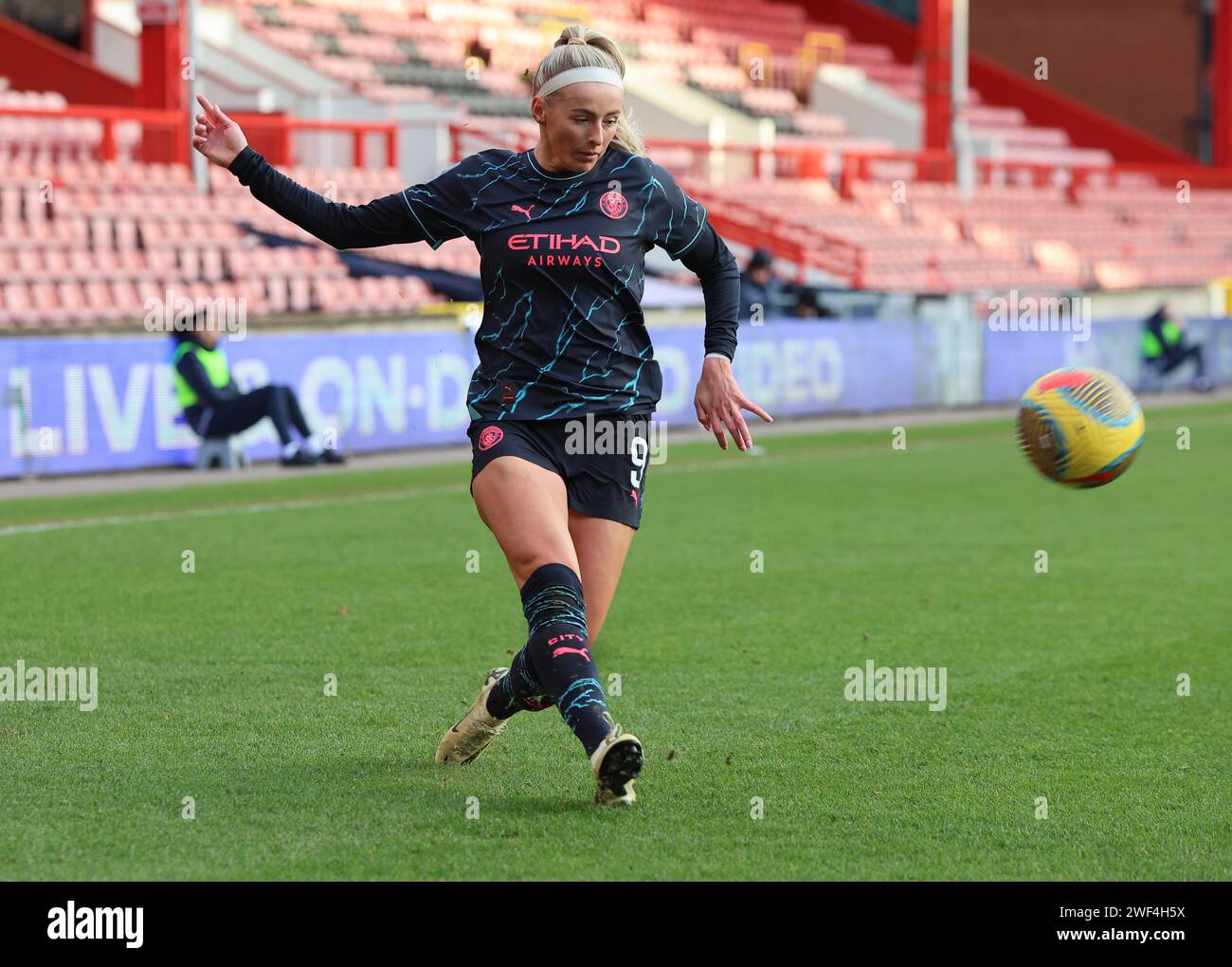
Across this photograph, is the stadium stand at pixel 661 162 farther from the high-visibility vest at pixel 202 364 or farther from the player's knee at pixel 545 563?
the player's knee at pixel 545 563

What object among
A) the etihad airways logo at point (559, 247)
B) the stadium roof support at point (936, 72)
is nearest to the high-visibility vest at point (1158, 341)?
the stadium roof support at point (936, 72)

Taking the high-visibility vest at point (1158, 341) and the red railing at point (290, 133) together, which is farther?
the high-visibility vest at point (1158, 341)

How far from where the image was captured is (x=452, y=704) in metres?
6.65

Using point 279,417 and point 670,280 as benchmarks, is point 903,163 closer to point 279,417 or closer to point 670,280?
point 670,280

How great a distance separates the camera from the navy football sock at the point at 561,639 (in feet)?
16.0

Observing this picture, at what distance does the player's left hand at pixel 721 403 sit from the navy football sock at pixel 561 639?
59cm

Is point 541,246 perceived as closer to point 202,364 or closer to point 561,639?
point 561,639

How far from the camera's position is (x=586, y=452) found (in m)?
5.12

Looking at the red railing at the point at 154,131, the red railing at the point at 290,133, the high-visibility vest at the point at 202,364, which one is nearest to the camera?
the high-visibility vest at the point at 202,364

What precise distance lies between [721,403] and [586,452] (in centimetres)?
40

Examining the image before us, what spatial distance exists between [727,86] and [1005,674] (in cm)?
2699

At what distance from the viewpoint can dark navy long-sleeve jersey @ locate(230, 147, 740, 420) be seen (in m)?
5.02

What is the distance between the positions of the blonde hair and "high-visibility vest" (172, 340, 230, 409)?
10.3 m

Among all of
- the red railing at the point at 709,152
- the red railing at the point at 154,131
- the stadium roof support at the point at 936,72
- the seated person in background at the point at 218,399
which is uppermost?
the stadium roof support at the point at 936,72
